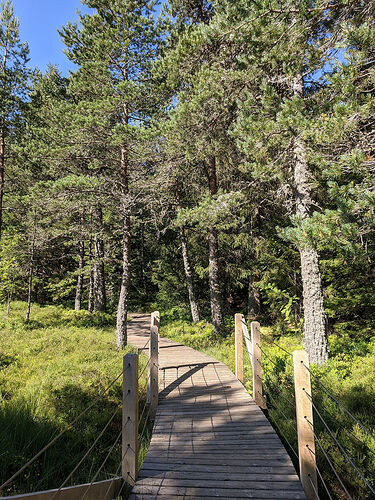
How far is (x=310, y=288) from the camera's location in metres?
7.20

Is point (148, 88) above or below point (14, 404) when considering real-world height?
above

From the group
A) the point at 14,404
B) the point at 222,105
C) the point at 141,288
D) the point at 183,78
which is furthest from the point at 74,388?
the point at 141,288

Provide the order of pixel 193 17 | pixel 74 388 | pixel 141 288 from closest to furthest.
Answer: pixel 74 388, pixel 193 17, pixel 141 288

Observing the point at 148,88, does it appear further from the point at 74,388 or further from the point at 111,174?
the point at 74,388

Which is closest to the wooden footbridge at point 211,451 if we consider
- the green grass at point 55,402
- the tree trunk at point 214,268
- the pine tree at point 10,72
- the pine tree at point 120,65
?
the green grass at point 55,402

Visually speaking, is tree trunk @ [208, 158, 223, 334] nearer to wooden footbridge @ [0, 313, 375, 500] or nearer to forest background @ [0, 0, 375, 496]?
forest background @ [0, 0, 375, 496]

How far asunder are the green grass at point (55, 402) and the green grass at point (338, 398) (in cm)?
276

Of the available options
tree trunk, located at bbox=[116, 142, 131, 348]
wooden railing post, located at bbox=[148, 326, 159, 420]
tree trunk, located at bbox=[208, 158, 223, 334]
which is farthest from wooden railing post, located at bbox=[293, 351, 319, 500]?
tree trunk, located at bbox=[208, 158, 223, 334]

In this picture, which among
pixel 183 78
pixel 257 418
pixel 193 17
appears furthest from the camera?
pixel 193 17

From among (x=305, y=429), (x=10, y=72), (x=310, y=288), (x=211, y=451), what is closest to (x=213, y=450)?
(x=211, y=451)

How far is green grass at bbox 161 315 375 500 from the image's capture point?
150 inches

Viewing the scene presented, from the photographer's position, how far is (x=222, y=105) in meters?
8.24

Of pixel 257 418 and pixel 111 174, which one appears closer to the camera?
pixel 257 418

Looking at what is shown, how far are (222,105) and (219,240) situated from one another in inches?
282
